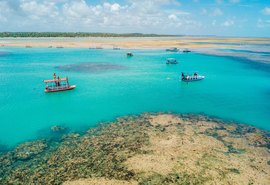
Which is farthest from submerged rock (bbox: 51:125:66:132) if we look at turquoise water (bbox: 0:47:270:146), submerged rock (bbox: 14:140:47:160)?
submerged rock (bbox: 14:140:47:160)

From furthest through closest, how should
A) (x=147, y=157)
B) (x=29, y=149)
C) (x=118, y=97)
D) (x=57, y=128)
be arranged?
(x=118, y=97) < (x=57, y=128) < (x=29, y=149) < (x=147, y=157)

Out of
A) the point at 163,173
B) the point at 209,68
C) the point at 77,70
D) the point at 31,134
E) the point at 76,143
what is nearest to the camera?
the point at 163,173

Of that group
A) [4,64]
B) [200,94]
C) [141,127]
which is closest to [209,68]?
[200,94]

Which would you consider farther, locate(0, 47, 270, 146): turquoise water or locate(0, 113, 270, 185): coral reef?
locate(0, 47, 270, 146): turquoise water

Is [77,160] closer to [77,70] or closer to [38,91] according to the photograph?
[38,91]

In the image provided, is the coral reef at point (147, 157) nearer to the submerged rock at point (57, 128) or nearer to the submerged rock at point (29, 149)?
the submerged rock at point (29, 149)

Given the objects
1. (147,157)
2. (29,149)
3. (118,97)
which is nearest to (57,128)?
(29,149)

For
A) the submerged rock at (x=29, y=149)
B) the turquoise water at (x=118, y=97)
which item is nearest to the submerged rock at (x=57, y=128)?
the turquoise water at (x=118, y=97)

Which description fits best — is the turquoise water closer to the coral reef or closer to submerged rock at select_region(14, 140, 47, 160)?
submerged rock at select_region(14, 140, 47, 160)

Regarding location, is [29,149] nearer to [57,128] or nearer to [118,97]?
[57,128]
